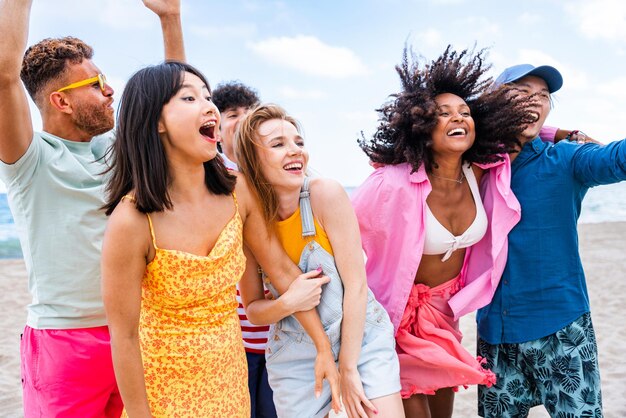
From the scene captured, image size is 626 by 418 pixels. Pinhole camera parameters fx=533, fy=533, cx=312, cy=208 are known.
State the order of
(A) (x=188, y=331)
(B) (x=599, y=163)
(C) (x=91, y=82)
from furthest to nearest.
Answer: (B) (x=599, y=163)
(C) (x=91, y=82)
(A) (x=188, y=331)

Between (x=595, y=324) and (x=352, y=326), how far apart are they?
648 centimetres

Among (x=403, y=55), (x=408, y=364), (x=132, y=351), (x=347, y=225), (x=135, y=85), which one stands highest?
(x=403, y=55)

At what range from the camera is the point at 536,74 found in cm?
324

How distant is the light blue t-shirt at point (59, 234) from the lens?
8.04ft

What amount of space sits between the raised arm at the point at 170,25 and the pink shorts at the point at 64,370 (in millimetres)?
1471

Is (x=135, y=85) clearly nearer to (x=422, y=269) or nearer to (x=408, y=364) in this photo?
(x=422, y=269)

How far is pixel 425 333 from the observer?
304cm

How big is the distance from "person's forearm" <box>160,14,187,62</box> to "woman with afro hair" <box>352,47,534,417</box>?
1.25m

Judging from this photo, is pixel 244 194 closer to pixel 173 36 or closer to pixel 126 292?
pixel 126 292

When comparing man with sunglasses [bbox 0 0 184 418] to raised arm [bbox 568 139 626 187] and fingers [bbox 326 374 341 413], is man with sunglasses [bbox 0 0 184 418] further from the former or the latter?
raised arm [bbox 568 139 626 187]

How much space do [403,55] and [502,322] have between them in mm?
1684

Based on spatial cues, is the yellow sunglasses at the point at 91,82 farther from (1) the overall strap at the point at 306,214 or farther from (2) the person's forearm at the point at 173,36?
(1) the overall strap at the point at 306,214

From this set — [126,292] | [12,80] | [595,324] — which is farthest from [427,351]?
[595,324]

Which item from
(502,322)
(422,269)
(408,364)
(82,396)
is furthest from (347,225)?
(82,396)
